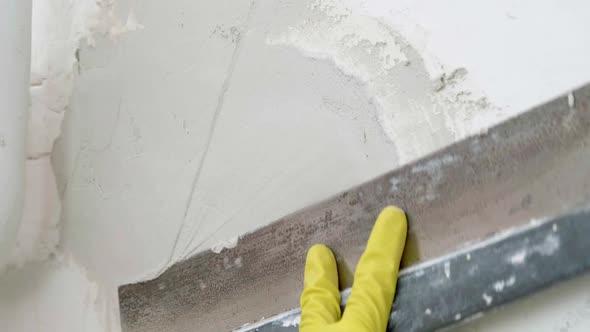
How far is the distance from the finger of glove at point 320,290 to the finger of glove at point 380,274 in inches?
1.9

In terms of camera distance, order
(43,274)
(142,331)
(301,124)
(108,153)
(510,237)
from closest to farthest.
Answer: (510,237), (301,124), (142,331), (108,153), (43,274)

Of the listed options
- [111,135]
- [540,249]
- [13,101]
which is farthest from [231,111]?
[540,249]

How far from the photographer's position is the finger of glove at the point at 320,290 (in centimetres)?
96

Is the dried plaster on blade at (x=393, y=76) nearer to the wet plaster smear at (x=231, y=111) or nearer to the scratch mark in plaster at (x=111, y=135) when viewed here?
the wet plaster smear at (x=231, y=111)

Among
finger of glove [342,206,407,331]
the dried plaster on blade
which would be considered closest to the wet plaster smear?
the dried plaster on blade

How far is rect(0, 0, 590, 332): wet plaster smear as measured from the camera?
0.88 m

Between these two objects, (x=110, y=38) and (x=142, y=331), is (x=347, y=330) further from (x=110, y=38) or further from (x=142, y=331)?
(x=110, y=38)

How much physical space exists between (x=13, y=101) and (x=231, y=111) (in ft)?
1.76

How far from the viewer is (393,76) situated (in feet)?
3.24

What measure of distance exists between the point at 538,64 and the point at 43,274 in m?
1.41

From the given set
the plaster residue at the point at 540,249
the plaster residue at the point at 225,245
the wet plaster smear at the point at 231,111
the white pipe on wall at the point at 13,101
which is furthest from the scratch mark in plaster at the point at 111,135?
the plaster residue at the point at 540,249

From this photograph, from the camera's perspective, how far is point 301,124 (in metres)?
1.11

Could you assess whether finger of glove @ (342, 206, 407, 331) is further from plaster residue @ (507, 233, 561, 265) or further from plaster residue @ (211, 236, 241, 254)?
plaster residue @ (211, 236, 241, 254)

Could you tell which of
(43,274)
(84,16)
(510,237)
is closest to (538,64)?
(510,237)
